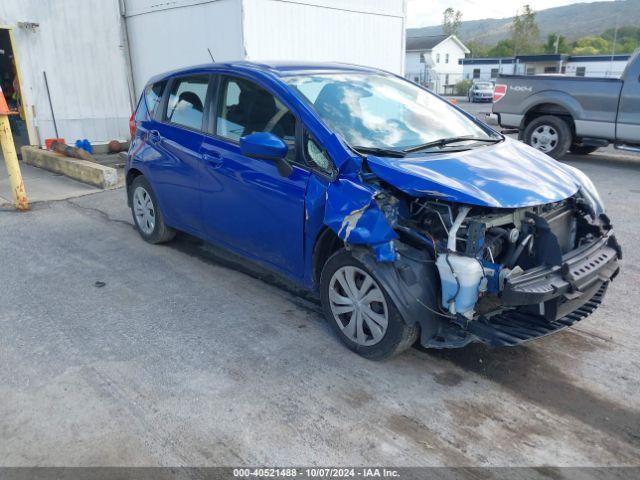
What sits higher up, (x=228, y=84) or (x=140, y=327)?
(x=228, y=84)

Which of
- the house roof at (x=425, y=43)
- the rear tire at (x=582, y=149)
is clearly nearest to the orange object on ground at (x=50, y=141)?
the rear tire at (x=582, y=149)

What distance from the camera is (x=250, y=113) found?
421cm

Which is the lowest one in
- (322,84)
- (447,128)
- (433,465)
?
(433,465)

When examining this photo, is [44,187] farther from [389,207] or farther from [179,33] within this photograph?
[389,207]

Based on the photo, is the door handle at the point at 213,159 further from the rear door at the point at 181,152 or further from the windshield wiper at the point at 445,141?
the windshield wiper at the point at 445,141

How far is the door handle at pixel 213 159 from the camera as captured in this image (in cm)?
438

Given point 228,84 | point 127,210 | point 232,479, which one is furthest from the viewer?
point 127,210

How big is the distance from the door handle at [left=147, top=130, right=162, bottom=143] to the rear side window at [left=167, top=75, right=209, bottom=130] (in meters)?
0.20

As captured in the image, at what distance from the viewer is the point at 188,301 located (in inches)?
175

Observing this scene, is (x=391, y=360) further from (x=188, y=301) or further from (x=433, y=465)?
(x=188, y=301)

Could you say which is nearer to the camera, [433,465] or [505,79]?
[433,465]

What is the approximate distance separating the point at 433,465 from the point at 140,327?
238 cm

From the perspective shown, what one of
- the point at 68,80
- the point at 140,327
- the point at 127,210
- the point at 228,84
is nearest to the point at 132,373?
the point at 140,327

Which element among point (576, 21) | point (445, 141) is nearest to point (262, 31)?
point (445, 141)
